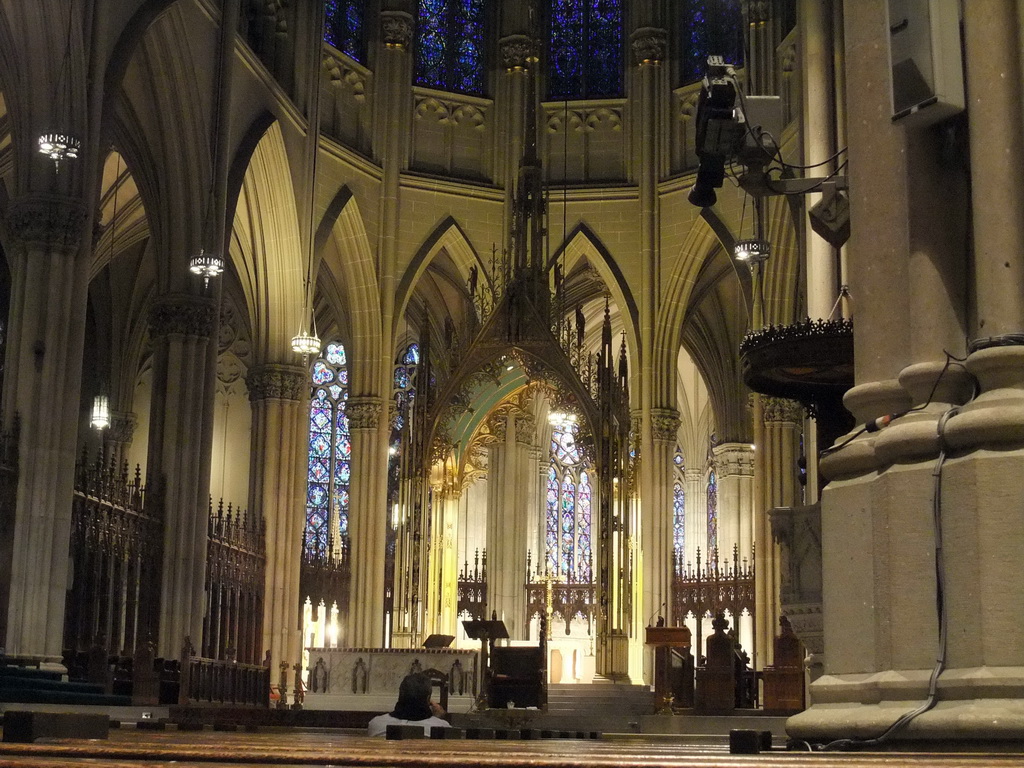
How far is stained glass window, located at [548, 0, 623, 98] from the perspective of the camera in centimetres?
2795

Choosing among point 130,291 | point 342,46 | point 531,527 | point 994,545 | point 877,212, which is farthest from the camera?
point 531,527

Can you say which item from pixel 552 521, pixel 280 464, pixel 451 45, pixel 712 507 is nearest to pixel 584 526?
pixel 552 521

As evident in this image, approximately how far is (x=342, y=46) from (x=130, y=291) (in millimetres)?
6912

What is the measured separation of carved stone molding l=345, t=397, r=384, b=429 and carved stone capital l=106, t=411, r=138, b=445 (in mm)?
6004

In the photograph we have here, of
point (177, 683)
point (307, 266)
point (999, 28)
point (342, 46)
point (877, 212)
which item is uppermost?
point (342, 46)

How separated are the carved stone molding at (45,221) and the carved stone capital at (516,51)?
42.5 feet

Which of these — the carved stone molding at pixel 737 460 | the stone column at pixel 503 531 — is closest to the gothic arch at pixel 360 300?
the stone column at pixel 503 531

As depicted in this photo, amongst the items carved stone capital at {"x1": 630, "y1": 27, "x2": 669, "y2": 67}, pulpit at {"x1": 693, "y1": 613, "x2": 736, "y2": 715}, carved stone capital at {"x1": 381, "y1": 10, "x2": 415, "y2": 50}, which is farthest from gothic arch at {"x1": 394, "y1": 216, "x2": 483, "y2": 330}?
pulpit at {"x1": 693, "y1": 613, "x2": 736, "y2": 715}

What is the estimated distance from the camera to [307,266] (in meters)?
24.5

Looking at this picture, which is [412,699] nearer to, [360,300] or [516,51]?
[360,300]

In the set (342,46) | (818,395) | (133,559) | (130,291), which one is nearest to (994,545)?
(818,395)

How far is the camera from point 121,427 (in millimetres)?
29672

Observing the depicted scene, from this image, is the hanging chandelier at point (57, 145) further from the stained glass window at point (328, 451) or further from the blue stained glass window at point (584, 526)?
the blue stained glass window at point (584, 526)

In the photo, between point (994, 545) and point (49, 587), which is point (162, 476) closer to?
point (49, 587)
